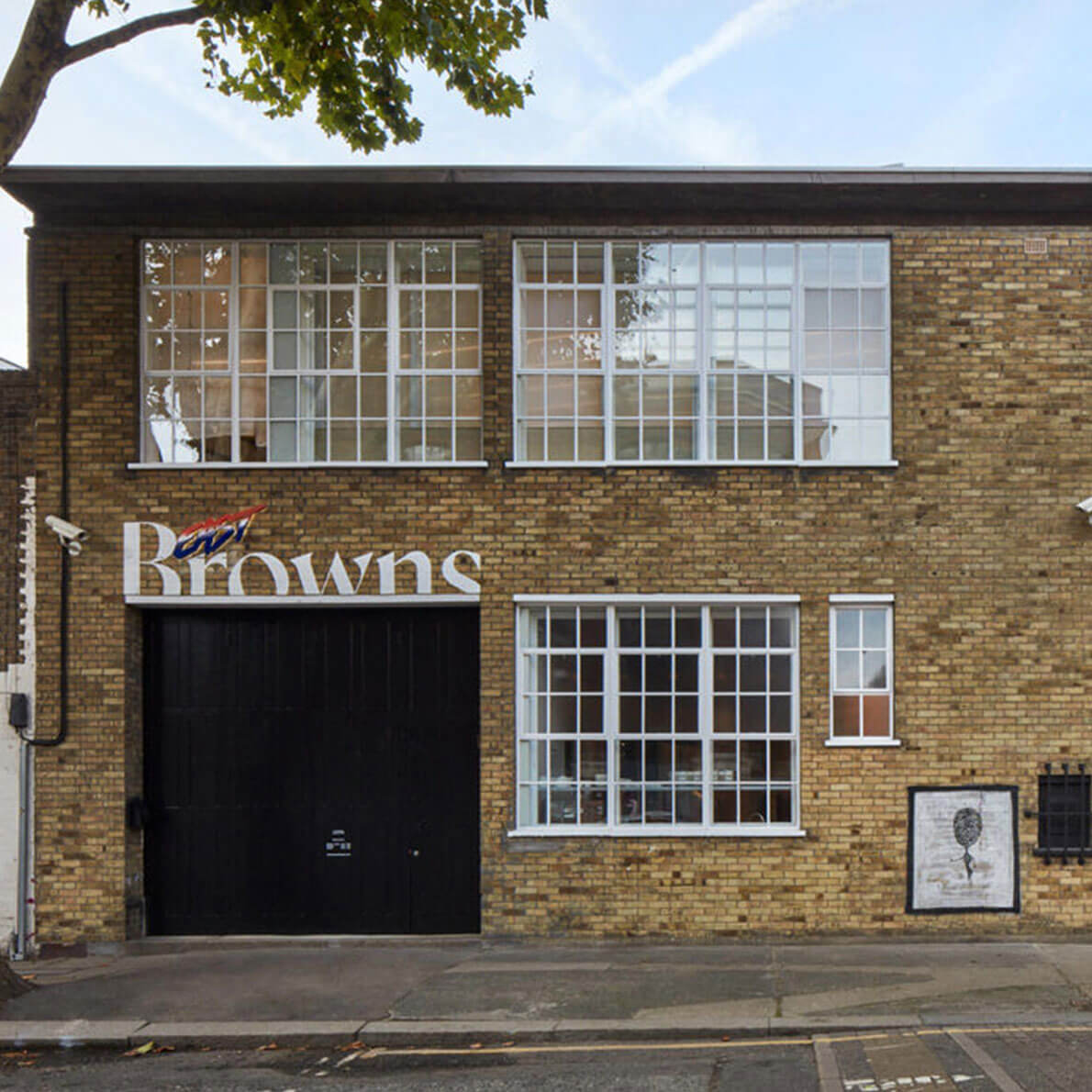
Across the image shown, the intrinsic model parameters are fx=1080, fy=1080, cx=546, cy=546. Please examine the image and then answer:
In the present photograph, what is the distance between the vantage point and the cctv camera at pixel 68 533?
10070mm

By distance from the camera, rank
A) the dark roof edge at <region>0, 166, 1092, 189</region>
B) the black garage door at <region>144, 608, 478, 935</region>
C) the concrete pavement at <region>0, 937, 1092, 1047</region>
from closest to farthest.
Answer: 1. the concrete pavement at <region>0, 937, 1092, 1047</region>
2. the dark roof edge at <region>0, 166, 1092, 189</region>
3. the black garage door at <region>144, 608, 478, 935</region>

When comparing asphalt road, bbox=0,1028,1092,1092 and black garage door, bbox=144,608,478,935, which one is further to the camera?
black garage door, bbox=144,608,478,935

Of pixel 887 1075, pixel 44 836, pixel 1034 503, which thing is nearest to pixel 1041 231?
pixel 1034 503

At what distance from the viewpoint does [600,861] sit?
10.1 metres

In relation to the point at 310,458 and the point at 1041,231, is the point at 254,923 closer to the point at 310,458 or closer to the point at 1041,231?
the point at 310,458

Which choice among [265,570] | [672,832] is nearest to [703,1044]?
[672,832]

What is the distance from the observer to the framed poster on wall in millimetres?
10070

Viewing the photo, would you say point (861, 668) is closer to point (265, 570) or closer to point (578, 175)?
point (578, 175)

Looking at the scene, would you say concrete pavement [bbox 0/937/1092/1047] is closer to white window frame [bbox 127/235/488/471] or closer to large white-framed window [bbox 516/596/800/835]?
large white-framed window [bbox 516/596/800/835]

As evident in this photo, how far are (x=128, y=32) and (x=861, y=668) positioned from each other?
8.46 meters

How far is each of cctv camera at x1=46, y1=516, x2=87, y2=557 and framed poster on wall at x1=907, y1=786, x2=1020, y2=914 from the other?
8.27m

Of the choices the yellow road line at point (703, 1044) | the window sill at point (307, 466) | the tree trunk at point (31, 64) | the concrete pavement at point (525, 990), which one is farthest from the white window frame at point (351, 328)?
the yellow road line at point (703, 1044)

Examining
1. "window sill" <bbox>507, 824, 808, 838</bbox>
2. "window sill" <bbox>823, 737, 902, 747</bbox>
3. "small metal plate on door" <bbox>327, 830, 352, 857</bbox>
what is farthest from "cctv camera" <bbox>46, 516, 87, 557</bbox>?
"window sill" <bbox>823, 737, 902, 747</bbox>

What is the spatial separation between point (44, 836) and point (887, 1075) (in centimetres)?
765
